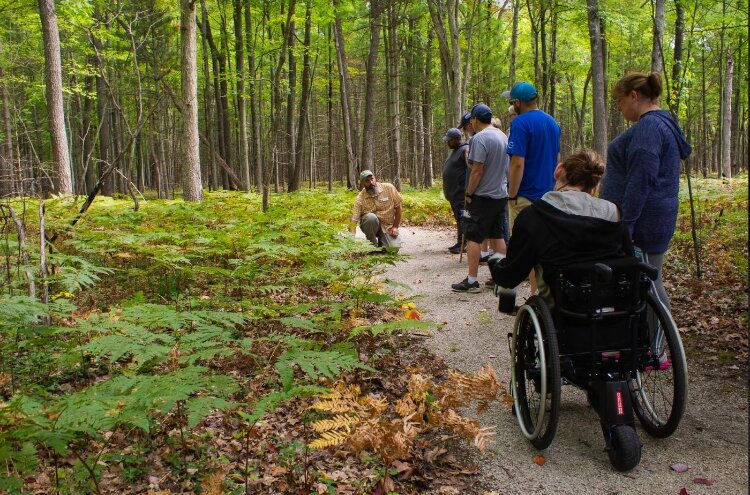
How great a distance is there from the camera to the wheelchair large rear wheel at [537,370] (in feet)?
9.09

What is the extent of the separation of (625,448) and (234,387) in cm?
211

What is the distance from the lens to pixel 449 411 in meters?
3.47

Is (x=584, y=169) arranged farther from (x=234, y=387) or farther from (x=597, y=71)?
(x=597, y=71)

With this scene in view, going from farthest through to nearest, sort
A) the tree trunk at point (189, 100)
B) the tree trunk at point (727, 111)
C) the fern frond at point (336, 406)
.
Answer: the tree trunk at point (727, 111) → the tree trunk at point (189, 100) → the fern frond at point (336, 406)

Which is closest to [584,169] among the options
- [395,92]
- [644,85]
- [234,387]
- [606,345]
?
[644,85]

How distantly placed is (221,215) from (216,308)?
4664mm

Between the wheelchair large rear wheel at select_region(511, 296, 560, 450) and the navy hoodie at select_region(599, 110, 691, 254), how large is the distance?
3.27ft

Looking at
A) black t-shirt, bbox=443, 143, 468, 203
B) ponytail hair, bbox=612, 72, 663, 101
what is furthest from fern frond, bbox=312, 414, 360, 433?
black t-shirt, bbox=443, 143, 468, 203

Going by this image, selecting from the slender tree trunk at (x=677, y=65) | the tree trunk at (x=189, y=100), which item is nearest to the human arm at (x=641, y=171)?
the slender tree trunk at (x=677, y=65)

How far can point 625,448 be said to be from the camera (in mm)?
2721

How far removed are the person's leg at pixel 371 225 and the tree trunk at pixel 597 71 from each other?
6028 mm

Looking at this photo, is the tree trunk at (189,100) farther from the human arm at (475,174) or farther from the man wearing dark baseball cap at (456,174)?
the human arm at (475,174)

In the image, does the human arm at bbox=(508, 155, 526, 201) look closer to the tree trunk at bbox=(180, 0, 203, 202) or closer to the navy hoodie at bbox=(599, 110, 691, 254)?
the navy hoodie at bbox=(599, 110, 691, 254)

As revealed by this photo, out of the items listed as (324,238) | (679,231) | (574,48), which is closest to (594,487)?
(324,238)
